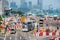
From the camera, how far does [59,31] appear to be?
1.50m

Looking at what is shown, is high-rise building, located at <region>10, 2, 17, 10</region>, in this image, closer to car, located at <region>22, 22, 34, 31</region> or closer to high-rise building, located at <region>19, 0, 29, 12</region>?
high-rise building, located at <region>19, 0, 29, 12</region>

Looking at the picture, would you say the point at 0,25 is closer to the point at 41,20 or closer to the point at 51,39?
the point at 41,20

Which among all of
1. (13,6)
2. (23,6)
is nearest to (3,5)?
(13,6)

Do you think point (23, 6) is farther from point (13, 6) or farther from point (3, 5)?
point (3, 5)

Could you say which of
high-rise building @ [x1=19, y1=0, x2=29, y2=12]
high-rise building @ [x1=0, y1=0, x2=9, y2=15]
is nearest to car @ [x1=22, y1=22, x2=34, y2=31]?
high-rise building @ [x1=19, y1=0, x2=29, y2=12]

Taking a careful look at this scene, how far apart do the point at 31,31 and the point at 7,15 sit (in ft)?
1.08

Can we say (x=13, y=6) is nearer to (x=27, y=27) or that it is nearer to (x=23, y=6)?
(x=23, y=6)

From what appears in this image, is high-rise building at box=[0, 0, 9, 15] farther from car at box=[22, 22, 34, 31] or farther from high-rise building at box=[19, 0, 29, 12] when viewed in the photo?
car at box=[22, 22, 34, 31]

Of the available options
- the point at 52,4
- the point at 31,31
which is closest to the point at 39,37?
the point at 31,31

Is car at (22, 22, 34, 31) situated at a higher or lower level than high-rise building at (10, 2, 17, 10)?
lower

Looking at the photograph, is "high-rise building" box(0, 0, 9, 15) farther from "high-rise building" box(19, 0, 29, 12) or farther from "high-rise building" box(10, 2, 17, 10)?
Result: "high-rise building" box(19, 0, 29, 12)

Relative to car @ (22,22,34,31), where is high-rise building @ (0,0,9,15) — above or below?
above

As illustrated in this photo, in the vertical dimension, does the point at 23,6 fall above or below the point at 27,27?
above

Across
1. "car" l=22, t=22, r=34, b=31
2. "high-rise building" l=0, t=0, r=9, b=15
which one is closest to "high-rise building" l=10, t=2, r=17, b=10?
"high-rise building" l=0, t=0, r=9, b=15
